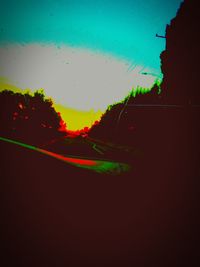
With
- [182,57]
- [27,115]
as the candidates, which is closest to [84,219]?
[182,57]

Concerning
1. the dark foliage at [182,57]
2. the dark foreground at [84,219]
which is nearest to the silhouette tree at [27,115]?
the dark foliage at [182,57]

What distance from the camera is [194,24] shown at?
20.5m

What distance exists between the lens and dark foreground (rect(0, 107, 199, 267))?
Answer: 80.0 inches

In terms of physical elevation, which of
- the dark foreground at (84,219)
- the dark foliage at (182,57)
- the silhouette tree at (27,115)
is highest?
the dark foliage at (182,57)

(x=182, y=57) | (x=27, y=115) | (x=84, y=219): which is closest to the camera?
(x=84, y=219)

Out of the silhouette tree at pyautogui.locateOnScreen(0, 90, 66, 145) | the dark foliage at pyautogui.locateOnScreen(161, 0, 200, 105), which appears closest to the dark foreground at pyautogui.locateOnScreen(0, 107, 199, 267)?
the dark foliage at pyautogui.locateOnScreen(161, 0, 200, 105)

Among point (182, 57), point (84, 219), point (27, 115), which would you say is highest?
point (182, 57)

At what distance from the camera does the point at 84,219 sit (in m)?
2.28

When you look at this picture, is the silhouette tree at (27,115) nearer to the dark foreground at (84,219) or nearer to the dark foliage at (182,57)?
the dark foliage at (182,57)

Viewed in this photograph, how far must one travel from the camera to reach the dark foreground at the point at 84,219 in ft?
6.66

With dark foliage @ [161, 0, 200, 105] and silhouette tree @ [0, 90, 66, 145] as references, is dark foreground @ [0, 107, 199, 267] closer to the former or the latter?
dark foliage @ [161, 0, 200, 105]

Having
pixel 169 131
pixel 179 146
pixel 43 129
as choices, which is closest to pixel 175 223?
pixel 179 146

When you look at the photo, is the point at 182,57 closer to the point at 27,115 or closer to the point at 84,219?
the point at 84,219

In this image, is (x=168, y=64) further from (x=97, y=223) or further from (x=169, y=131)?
(x=97, y=223)
